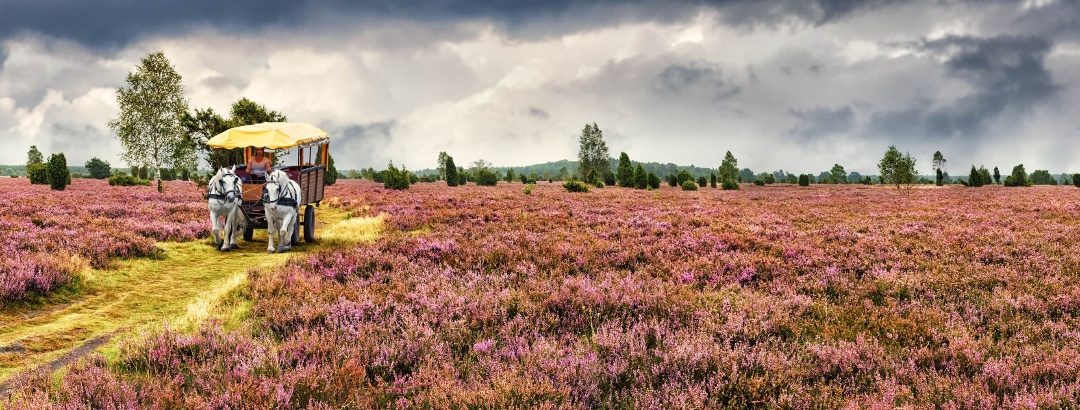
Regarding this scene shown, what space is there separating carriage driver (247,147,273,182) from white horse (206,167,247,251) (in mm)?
967

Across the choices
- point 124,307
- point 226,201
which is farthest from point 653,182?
point 124,307

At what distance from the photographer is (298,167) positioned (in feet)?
41.4

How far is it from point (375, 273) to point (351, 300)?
1601 mm

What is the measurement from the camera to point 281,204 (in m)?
10.6

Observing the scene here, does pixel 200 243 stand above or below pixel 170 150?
below

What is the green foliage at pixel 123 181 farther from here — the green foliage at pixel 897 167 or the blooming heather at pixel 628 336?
the green foliage at pixel 897 167

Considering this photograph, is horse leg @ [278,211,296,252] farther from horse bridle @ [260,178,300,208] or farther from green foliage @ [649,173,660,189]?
green foliage @ [649,173,660,189]

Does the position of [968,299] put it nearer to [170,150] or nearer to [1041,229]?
[1041,229]

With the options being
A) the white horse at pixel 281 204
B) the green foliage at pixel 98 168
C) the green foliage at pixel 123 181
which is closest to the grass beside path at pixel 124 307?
the white horse at pixel 281 204

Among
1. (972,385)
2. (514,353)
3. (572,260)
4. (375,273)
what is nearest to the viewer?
(972,385)

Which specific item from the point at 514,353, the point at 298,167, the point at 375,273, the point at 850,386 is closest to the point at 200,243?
the point at 298,167

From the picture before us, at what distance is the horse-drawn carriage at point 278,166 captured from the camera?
10.7 meters

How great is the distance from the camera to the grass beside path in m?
4.92

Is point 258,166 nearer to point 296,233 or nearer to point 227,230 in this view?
point 227,230
